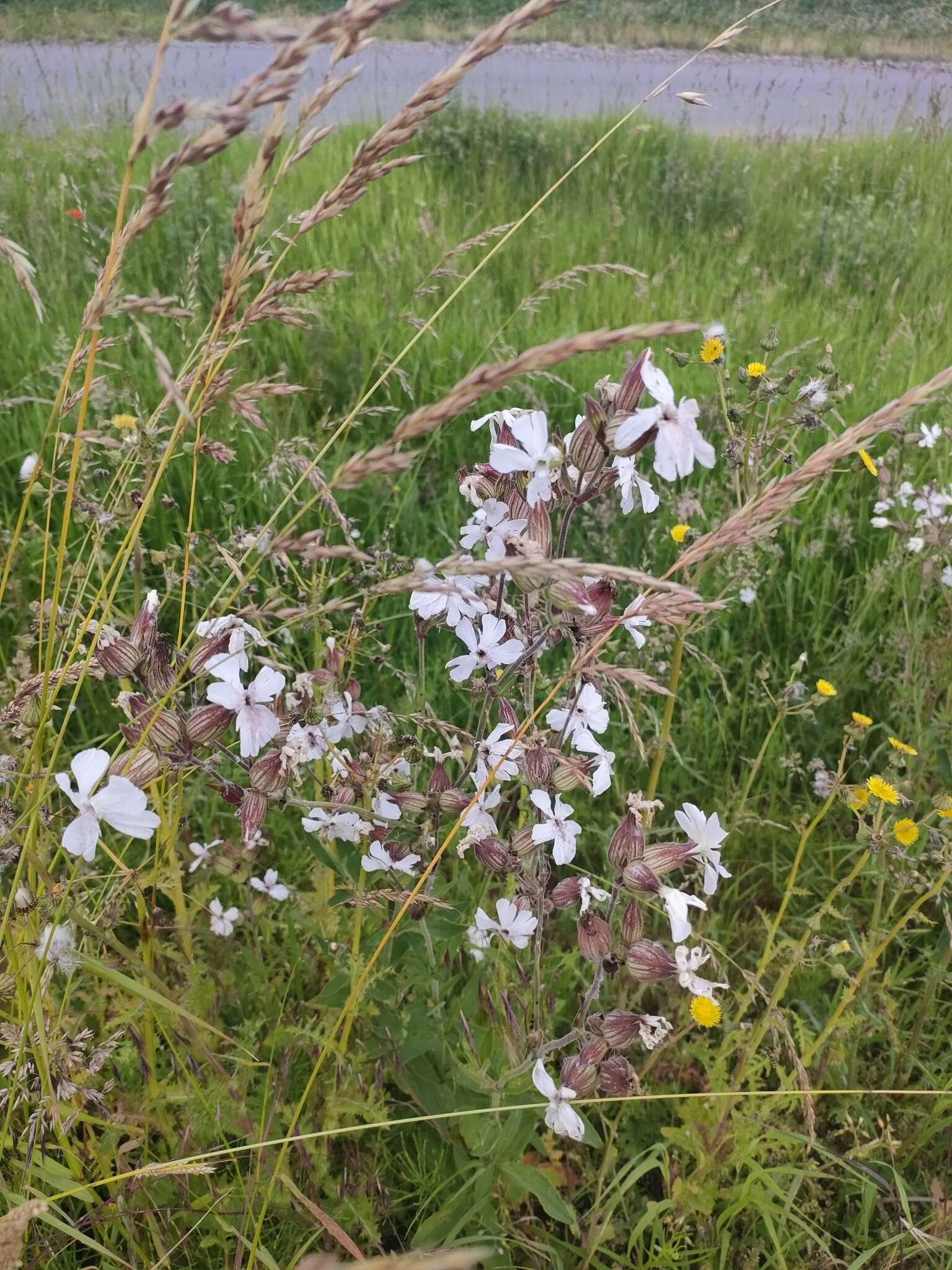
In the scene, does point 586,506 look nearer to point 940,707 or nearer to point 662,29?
point 940,707

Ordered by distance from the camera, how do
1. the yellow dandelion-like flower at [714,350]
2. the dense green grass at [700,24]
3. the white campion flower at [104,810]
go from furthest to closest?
the dense green grass at [700,24], the yellow dandelion-like flower at [714,350], the white campion flower at [104,810]

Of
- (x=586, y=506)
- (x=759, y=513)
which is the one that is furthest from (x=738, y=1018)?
(x=586, y=506)

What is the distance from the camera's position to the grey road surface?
619cm

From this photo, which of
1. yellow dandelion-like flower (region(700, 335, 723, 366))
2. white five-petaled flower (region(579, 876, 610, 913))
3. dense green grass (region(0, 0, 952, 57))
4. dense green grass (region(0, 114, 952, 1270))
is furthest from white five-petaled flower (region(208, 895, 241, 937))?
dense green grass (region(0, 0, 952, 57))

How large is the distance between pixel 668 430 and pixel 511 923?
74 cm

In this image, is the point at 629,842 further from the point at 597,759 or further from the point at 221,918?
the point at 221,918

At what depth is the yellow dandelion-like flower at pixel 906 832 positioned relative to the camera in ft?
5.34

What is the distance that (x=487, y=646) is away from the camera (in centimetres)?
122

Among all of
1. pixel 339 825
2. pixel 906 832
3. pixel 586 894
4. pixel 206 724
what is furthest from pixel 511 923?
pixel 906 832

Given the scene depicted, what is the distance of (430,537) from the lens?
8.80 feet

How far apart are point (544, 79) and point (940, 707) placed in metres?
7.94

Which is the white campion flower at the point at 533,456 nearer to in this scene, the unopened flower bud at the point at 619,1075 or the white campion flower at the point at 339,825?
the white campion flower at the point at 339,825

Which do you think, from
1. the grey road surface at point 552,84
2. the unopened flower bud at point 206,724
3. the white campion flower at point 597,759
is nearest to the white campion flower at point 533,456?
the white campion flower at point 597,759

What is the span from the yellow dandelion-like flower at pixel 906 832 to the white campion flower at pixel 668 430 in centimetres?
99
